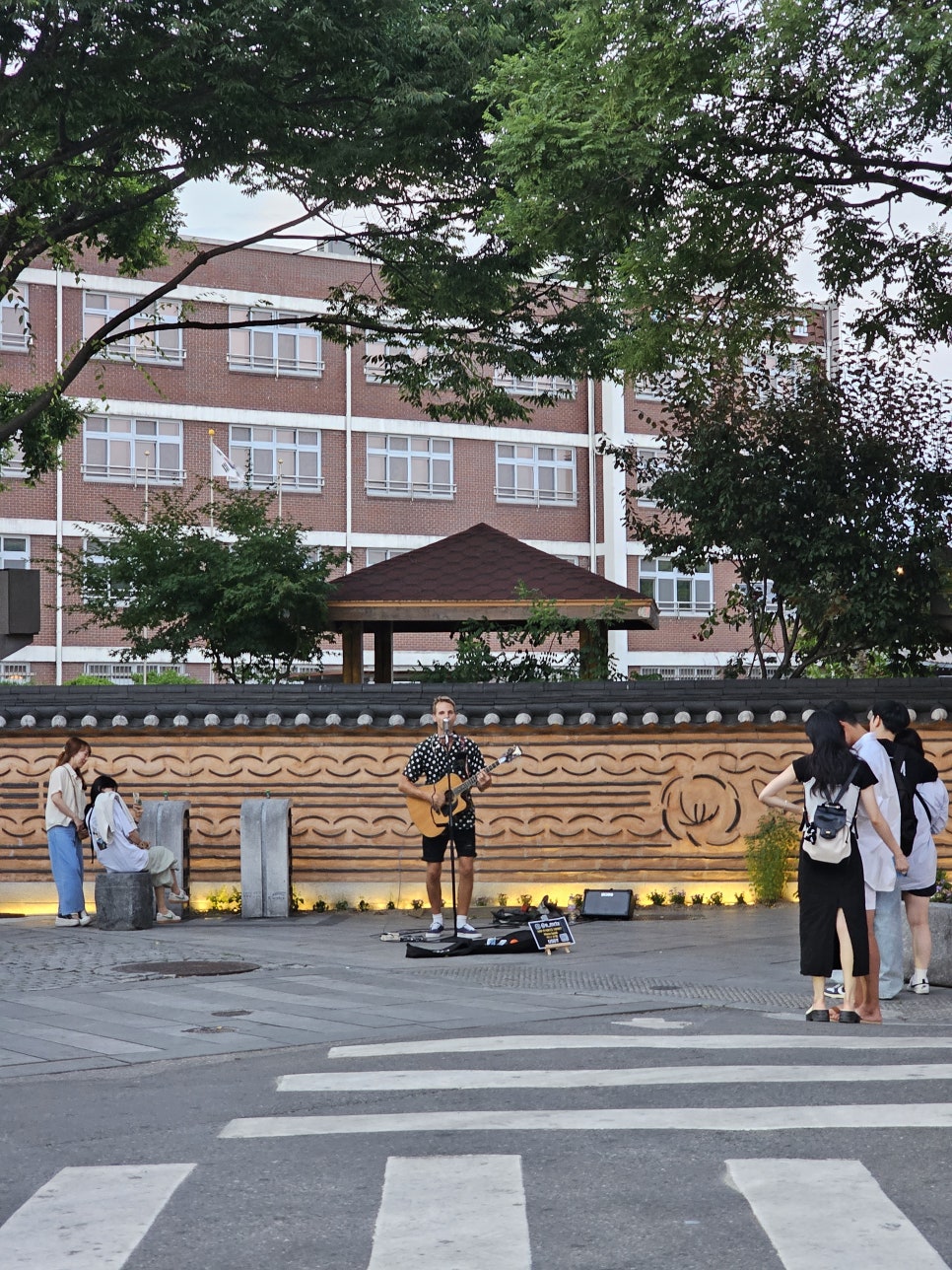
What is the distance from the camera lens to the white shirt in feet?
31.4

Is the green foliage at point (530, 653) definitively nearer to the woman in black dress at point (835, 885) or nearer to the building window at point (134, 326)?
the woman in black dress at point (835, 885)

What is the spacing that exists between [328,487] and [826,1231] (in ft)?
139

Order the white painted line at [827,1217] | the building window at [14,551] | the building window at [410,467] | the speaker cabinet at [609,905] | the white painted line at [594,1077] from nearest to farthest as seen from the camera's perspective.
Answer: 1. the white painted line at [827,1217]
2. the white painted line at [594,1077]
3. the speaker cabinet at [609,905]
4. the building window at [14,551]
5. the building window at [410,467]

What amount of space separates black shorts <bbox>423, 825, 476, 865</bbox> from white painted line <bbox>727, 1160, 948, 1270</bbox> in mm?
8200

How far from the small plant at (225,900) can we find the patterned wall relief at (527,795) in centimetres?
16

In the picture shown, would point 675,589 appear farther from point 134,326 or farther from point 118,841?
point 118,841

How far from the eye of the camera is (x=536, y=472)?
4975 centimetres

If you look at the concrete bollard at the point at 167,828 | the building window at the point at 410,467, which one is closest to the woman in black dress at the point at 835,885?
the concrete bollard at the point at 167,828

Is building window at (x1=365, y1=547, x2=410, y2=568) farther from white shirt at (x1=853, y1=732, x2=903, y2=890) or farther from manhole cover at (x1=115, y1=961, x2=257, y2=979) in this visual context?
white shirt at (x1=853, y1=732, x2=903, y2=890)

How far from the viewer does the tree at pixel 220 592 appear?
20688 mm

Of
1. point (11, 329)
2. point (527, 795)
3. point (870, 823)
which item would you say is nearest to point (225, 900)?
point (527, 795)

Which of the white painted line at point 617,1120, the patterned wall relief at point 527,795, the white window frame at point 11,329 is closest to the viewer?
the white painted line at point 617,1120

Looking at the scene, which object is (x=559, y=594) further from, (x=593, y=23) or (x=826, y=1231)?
(x=826, y=1231)

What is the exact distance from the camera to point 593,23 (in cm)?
1327
